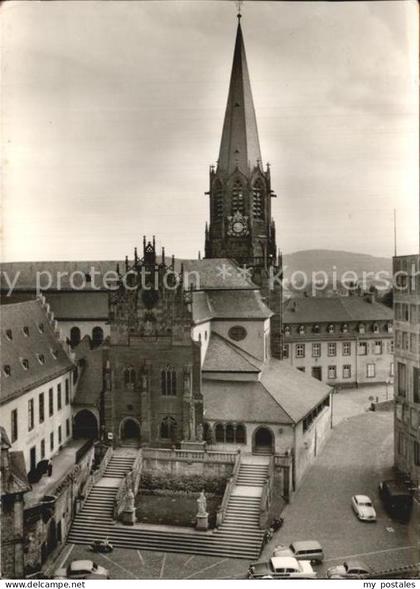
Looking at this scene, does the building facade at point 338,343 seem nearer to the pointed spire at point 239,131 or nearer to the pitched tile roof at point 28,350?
the pointed spire at point 239,131

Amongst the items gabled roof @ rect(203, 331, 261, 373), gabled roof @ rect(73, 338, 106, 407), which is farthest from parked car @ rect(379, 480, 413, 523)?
gabled roof @ rect(73, 338, 106, 407)

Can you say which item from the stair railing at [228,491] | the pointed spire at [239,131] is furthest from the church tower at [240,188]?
the stair railing at [228,491]

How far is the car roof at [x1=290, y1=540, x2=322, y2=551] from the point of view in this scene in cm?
3503

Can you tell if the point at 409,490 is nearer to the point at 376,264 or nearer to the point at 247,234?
the point at 376,264

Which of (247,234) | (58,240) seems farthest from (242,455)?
(247,234)

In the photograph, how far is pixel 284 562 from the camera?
3206 cm

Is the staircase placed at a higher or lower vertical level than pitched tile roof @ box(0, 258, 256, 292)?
lower

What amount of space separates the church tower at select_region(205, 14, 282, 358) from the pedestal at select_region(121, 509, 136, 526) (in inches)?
1158

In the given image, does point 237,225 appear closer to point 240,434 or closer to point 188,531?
point 240,434

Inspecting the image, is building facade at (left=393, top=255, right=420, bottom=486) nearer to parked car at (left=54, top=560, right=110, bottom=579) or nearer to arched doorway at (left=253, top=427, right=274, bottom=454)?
arched doorway at (left=253, top=427, right=274, bottom=454)

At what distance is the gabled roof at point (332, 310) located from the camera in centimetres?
8412

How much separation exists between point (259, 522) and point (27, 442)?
1735 centimetres

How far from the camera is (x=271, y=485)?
43344 millimetres

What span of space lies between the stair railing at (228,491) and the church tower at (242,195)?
22.4 metres
